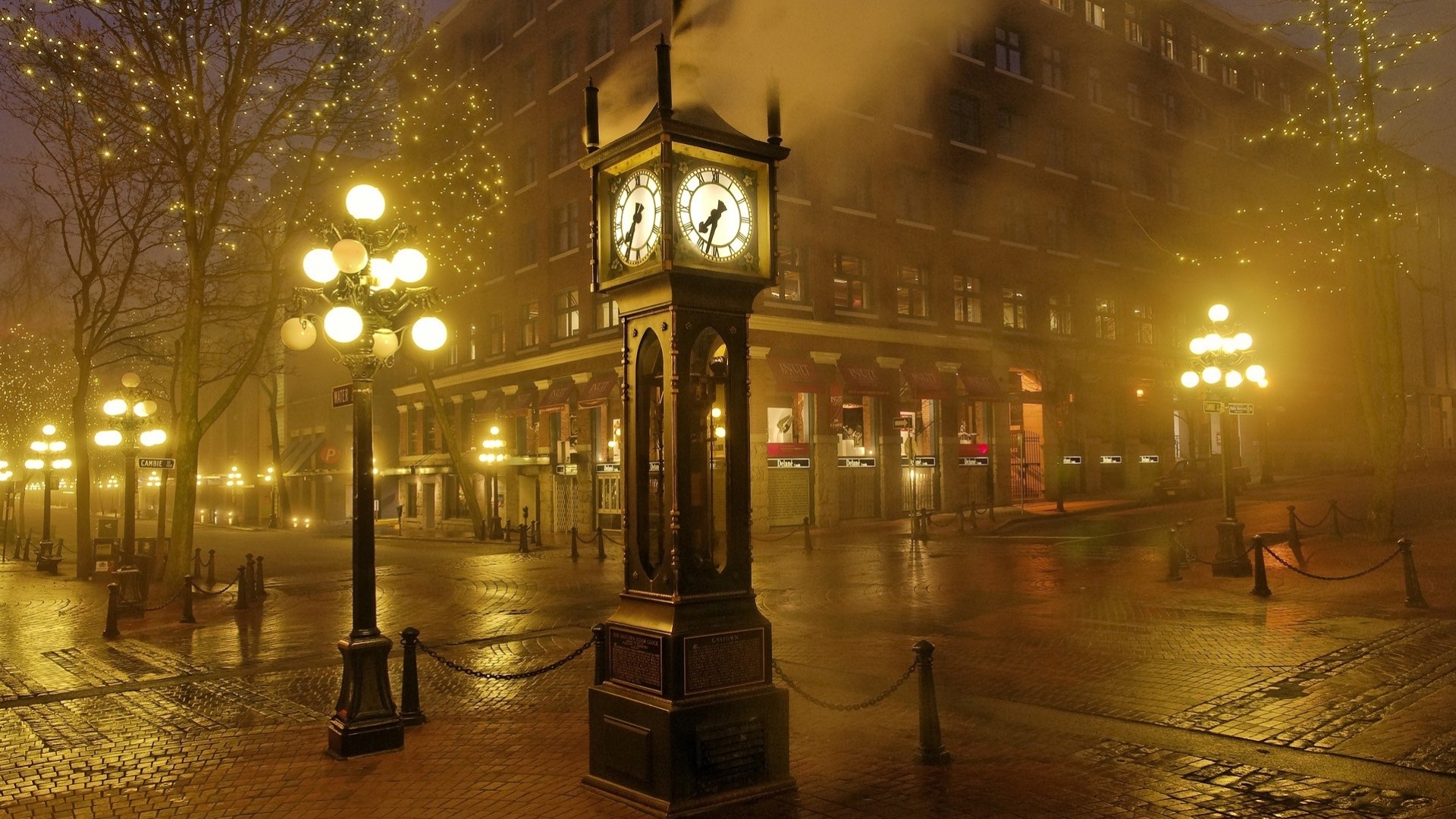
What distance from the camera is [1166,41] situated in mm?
44375

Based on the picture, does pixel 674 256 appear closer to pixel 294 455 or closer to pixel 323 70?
pixel 323 70

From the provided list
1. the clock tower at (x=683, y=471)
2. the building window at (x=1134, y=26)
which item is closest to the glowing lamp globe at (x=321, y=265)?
the clock tower at (x=683, y=471)

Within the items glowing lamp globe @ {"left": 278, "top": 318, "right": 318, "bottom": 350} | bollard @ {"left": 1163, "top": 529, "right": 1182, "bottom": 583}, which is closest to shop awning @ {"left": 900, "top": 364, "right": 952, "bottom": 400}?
bollard @ {"left": 1163, "top": 529, "right": 1182, "bottom": 583}

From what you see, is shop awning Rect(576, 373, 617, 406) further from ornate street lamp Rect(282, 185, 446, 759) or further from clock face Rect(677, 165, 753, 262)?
clock face Rect(677, 165, 753, 262)

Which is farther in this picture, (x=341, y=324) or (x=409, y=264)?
(x=409, y=264)

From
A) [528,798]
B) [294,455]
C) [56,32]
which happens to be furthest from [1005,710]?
[294,455]

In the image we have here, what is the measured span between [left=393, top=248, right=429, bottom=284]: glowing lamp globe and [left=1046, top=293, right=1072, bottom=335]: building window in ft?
116

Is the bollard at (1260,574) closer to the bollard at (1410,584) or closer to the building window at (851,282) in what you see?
the bollard at (1410,584)

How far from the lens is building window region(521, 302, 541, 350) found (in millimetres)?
38125

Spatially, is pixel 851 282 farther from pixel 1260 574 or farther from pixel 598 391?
pixel 1260 574

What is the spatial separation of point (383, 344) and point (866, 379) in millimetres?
25792

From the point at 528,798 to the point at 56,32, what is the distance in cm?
1714

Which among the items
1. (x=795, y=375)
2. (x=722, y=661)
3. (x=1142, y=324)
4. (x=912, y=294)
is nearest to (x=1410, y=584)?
(x=722, y=661)

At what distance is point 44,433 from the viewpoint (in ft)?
96.2
